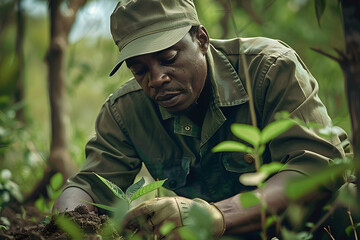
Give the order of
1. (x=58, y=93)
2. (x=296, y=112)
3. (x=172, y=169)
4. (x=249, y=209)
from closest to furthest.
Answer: (x=249, y=209) < (x=296, y=112) < (x=172, y=169) < (x=58, y=93)

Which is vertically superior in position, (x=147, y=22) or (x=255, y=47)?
(x=147, y=22)

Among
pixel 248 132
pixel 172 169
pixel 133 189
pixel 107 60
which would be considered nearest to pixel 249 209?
pixel 133 189

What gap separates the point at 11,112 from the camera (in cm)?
350

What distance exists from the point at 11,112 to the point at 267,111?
2.18m

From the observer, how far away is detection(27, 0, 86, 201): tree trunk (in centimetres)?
329

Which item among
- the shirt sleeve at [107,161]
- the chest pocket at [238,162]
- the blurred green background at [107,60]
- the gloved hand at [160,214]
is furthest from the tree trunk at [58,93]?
the gloved hand at [160,214]

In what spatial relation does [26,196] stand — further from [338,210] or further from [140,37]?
[338,210]

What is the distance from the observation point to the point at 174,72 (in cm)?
189

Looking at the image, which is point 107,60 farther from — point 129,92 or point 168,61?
point 168,61

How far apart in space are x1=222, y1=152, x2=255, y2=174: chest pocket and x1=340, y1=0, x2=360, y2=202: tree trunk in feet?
3.45

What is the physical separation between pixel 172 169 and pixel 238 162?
0.35m

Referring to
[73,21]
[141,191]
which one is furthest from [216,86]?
[73,21]

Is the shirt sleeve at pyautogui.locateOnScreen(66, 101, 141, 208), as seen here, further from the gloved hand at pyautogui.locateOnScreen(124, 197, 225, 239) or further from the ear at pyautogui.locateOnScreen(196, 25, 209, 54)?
the gloved hand at pyautogui.locateOnScreen(124, 197, 225, 239)

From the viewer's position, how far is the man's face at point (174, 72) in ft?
6.19
